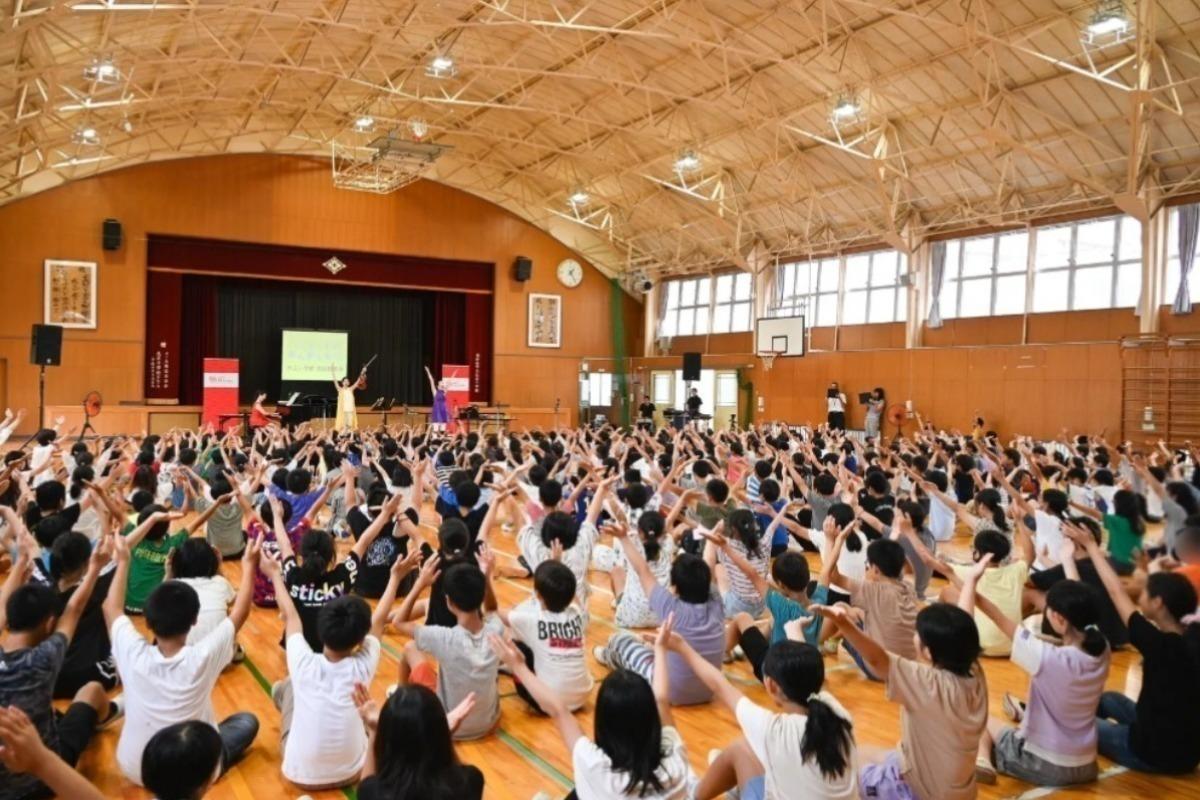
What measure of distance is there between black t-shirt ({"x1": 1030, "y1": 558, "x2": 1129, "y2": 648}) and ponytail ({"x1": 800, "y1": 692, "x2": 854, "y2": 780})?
8.78ft

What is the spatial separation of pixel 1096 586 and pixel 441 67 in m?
15.8

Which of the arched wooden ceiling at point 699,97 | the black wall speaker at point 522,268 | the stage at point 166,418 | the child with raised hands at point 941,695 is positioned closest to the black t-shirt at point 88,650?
the child with raised hands at point 941,695

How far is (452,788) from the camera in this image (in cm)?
238

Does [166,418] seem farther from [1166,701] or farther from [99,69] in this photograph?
[1166,701]

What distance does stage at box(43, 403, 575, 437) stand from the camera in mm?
20828

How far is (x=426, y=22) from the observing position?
56.4 feet

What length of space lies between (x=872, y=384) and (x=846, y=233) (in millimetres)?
4547

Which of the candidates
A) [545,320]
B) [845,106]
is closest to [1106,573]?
[845,106]

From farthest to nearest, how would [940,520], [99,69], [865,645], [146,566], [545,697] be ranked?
[99,69], [940,520], [146,566], [865,645], [545,697]

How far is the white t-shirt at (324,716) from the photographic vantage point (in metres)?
3.69

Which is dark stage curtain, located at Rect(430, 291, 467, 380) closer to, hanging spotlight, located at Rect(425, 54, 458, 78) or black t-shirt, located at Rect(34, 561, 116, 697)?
hanging spotlight, located at Rect(425, 54, 458, 78)

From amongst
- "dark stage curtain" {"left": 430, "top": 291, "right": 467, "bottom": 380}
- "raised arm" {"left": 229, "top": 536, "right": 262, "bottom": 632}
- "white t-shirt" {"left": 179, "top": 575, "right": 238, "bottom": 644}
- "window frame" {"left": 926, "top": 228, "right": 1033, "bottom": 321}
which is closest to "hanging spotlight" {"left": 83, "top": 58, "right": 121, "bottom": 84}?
"dark stage curtain" {"left": 430, "top": 291, "right": 467, "bottom": 380}

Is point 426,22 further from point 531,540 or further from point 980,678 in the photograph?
point 980,678

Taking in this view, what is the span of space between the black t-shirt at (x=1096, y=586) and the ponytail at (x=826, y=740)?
8.78ft
